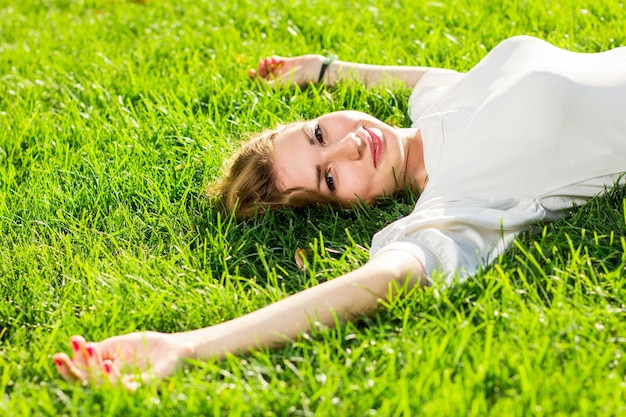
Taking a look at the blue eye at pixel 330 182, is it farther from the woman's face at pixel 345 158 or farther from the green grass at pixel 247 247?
the green grass at pixel 247 247

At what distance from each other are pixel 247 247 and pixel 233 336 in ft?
2.26

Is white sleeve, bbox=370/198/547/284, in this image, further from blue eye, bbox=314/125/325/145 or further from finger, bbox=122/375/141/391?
finger, bbox=122/375/141/391

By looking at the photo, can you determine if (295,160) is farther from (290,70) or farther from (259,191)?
(290,70)

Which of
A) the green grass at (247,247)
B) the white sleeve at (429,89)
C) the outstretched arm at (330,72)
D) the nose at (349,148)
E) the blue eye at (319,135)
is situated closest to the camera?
the green grass at (247,247)

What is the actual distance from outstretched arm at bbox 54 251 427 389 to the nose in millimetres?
739

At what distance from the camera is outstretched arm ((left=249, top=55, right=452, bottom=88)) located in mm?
3824

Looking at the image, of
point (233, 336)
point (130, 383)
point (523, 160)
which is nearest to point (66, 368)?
point (130, 383)

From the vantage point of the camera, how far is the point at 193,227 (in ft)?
9.78

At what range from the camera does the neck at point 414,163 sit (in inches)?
120

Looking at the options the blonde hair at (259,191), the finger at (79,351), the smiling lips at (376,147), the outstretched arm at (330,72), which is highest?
the outstretched arm at (330,72)

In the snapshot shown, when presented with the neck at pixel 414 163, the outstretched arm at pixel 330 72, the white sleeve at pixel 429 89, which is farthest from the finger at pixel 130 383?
the outstretched arm at pixel 330 72

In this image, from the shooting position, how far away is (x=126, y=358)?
2.16 meters

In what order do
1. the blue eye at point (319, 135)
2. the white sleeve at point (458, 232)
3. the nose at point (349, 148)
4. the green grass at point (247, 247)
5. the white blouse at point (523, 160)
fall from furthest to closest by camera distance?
the blue eye at point (319, 135)
the nose at point (349, 148)
the white blouse at point (523, 160)
the white sleeve at point (458, 232)
the green grass at point (247, 247)

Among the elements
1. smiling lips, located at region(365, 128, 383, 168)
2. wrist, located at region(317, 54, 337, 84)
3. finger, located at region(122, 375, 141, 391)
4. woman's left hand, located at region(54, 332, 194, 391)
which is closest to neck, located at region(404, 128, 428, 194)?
smiling lips, located at region(365, 128, 383, 168)
